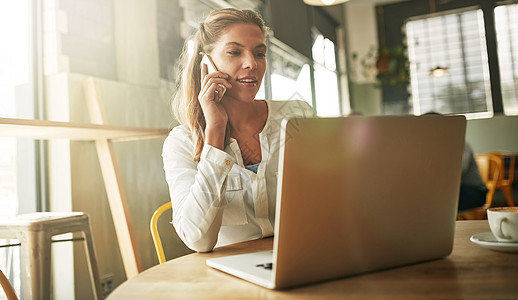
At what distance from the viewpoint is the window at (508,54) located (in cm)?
518

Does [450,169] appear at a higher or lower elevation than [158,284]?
higher

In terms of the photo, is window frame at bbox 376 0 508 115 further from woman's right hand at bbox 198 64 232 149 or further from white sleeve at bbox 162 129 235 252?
white sleeve at bbox 162 129 235 252

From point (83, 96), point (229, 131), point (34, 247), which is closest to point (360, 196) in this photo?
point (229, 131)

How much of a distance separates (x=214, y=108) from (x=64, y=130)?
0.61 m

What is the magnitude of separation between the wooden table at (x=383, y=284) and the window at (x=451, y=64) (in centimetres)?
522

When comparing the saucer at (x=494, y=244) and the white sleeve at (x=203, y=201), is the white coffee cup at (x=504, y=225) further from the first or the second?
the white sleeve at (x=203, y=201)

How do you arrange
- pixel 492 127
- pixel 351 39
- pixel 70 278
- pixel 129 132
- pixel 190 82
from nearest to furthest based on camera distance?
pixel 190 82 < pixel 129 132 < pixel 70 278 < pixel 492 127 < pixel 351 39

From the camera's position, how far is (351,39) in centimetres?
607

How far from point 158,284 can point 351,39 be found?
595cm

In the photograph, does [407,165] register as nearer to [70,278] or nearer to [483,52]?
[70,278]

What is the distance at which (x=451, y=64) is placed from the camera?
18.0ft

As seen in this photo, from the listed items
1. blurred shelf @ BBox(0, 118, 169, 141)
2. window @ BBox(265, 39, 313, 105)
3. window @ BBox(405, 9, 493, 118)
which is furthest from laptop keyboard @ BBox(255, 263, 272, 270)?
window @ BBox(405, 9, 493, 118)

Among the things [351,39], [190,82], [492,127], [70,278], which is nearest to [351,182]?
[190,82]

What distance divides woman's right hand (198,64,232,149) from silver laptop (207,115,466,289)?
49 cm
